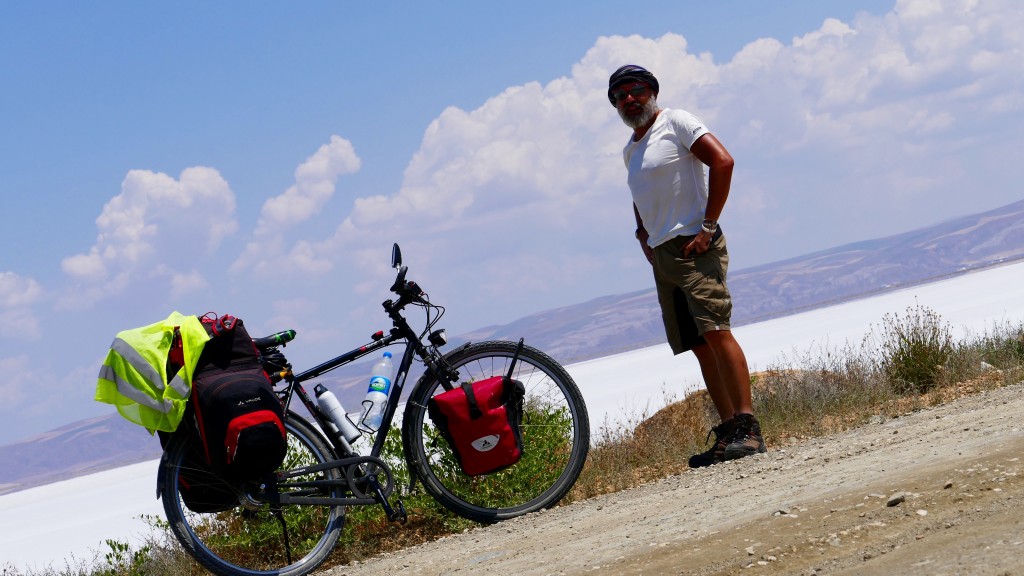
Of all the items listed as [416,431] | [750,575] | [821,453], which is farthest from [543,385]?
[750,575]

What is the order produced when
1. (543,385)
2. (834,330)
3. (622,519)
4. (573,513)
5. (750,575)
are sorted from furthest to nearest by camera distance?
(834,330) < (543,385) < (573,513) < (622,519) < (750,575)

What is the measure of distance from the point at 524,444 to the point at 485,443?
547 mm

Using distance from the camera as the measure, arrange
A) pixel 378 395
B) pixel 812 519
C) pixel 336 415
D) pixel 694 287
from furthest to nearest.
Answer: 1. pixel 694 287
2. pixel 378 395
3. pixel 336 415
4. pixel 812 519

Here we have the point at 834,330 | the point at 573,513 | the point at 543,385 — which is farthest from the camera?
the point at 834,330

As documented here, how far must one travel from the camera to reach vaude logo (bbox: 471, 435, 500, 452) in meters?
5.09

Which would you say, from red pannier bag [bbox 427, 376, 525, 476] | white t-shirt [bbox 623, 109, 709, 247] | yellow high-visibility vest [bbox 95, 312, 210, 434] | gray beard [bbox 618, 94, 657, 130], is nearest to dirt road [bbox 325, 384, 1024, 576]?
red pannier bag [bbox 427, 376, 525, 476]

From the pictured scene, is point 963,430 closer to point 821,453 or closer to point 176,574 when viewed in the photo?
point 821,453

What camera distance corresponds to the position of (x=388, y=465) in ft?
16.9

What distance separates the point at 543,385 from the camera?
5363 mm

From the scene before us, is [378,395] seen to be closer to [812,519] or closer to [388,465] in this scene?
[388,465]

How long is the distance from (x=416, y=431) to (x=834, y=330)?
56.7m

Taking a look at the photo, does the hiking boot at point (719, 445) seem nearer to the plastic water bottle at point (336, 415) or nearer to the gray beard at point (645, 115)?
the gray beard at point (645, 115)

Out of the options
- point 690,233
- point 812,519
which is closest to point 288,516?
point 690,233

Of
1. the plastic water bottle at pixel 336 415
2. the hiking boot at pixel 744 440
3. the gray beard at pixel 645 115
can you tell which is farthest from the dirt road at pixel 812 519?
the gray beard at pixel 645 115
